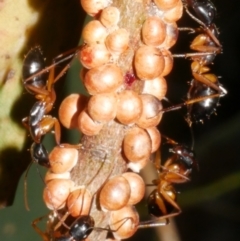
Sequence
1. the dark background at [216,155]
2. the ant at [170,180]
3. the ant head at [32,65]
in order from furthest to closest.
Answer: the dark background at [216,155] → the ant at [170,180] → the ant head at [32,65]

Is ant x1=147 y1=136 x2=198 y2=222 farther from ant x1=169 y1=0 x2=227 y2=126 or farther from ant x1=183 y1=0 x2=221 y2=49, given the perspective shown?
ant x1=183 y1=0 x2=221 y2=49

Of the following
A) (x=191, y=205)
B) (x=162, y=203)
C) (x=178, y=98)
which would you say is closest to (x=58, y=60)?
(x=162, y=203)

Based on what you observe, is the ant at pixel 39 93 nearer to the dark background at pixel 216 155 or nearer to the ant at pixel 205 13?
the ant at pixel 205 13

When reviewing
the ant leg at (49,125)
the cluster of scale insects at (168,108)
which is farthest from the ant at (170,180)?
the ant leg at (49,125)

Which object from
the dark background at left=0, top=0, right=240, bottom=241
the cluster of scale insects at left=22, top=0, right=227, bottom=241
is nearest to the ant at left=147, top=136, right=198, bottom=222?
the cluster of scale insects at left=22, top=0, right=227, bottom=241

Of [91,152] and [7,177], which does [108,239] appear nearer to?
[91,152]

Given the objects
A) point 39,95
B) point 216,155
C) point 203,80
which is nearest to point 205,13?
point 203,80
